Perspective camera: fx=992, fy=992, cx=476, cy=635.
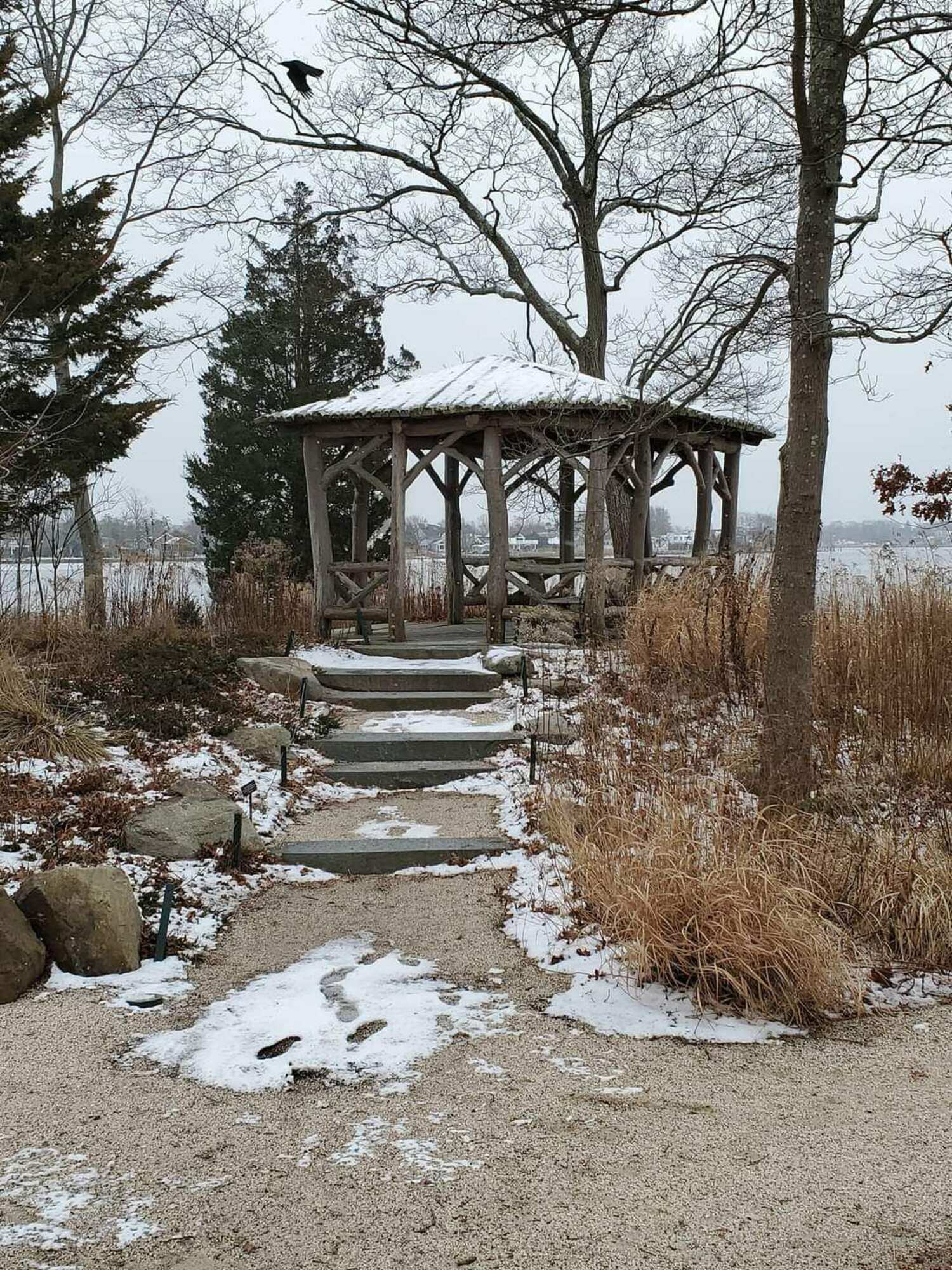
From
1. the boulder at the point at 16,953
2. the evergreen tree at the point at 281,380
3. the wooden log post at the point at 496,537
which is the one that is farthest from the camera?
the evergreen tree at the point at 281,380

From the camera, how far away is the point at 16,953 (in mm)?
3721

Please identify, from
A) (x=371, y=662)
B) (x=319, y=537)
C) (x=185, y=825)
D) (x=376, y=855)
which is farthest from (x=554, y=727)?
(x=319, y=537)

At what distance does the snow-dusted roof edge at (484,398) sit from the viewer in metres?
9.43

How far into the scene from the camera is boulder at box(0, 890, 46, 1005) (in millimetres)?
3678

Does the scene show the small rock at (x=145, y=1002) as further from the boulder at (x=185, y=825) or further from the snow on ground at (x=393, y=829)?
the snow on ground at (x=393, y=829)

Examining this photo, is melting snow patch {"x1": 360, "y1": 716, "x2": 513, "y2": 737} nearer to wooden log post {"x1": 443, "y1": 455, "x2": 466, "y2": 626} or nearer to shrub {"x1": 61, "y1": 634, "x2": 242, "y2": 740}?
shrub {"x1": 61, "y1": 634, "x2": 242, "y2": 740}

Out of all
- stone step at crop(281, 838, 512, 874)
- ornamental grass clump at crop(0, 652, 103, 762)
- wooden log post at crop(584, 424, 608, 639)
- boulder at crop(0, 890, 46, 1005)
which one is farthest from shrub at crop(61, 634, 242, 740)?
wooden log post at crop(584, 424, 608, 639)

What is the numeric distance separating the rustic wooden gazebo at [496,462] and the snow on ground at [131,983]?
232 inches

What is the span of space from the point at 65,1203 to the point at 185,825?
2.76 meters

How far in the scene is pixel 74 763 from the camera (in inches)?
233

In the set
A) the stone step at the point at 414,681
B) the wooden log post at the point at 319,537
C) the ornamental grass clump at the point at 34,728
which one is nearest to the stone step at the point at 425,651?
the stone step at the point at 414,681

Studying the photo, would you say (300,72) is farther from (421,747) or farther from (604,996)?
(604,996)

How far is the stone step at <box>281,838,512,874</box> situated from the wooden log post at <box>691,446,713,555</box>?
24.1 ft

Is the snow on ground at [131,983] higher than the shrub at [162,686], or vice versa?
the shrub at [162,686]
